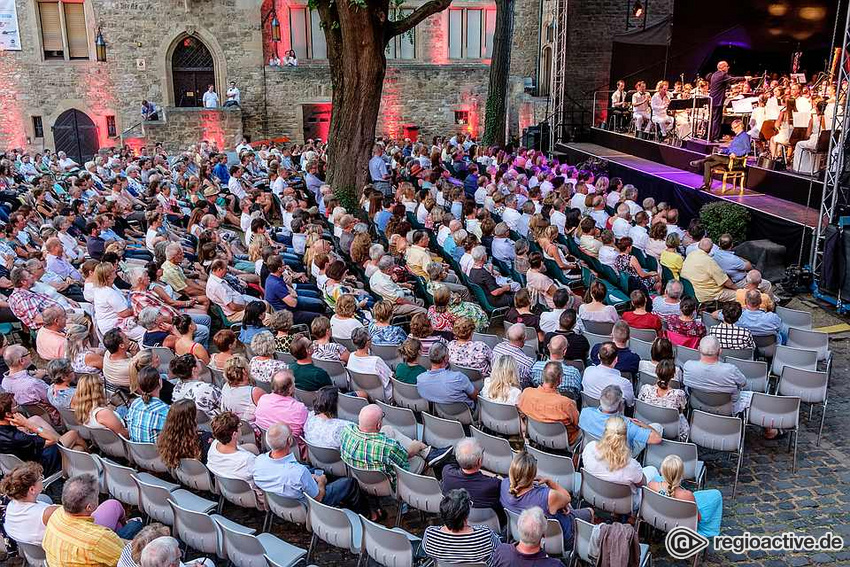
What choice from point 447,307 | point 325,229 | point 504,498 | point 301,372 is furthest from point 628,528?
point 325,229

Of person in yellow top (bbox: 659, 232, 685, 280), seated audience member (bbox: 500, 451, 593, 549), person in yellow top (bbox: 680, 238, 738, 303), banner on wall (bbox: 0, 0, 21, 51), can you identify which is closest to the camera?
seated audience member (bbox: 500, 451, 593, 549)

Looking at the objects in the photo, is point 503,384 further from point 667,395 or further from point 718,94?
point 718,94

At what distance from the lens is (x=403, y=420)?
5820mm

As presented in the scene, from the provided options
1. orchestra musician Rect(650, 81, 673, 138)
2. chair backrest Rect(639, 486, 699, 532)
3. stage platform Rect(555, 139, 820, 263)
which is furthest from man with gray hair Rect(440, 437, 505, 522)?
orchestra musician Rect(650, 81, 673, 138)

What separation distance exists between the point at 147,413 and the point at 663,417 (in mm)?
3960

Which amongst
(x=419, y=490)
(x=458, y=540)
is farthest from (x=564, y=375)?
(x=458, y=540)

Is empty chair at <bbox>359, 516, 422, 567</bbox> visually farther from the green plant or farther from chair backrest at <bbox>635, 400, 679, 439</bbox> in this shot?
the green plant

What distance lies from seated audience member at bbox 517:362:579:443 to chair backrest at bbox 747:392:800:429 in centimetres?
161

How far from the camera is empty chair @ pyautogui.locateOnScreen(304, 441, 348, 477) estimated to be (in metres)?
5.27

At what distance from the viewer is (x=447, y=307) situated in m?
7.73

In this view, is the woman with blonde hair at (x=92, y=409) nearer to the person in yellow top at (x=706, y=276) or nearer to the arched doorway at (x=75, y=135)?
the person in yellow top at (x=706, y=276)

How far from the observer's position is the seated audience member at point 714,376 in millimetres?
6078

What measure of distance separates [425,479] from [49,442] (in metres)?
2.93

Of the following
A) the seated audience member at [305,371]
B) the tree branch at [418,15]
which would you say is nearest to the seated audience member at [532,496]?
the seated audience member at [305,371]
